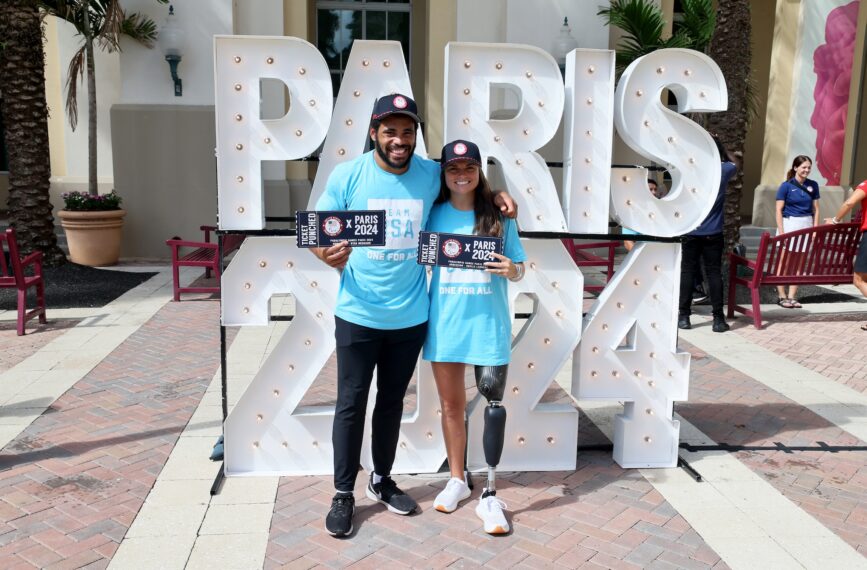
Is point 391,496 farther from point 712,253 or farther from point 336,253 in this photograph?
point 712,253

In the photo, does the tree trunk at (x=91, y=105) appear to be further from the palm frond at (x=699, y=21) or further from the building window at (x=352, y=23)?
the palm frond at (x=699, y=21)

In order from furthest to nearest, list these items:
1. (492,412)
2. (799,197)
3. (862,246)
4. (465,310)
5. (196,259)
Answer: (196,259) → (799,197) → (862,246) → (492,412) → (465,310)

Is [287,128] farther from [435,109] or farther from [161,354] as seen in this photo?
[435,109]

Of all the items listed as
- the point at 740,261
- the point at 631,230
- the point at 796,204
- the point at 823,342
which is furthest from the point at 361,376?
the point at 796,204

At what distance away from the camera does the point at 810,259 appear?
8.36 meters

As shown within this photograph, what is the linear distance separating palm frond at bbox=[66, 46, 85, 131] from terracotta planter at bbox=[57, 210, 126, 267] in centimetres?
214

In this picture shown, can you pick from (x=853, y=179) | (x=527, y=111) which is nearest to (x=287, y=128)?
(x=527, y=111)

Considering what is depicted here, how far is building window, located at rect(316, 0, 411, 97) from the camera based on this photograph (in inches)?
539

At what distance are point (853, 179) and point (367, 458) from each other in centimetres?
1552

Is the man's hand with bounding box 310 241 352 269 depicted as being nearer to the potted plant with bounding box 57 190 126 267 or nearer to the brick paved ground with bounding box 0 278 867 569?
the brick paved ground with bounding box 0 278 867 569

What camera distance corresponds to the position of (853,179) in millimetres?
16547

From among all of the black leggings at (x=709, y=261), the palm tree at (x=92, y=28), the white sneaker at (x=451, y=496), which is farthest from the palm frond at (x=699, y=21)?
the white sneaker at (x=451, y=496)

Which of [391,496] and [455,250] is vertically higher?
[455,250]

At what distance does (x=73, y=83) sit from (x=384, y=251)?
1036 centimetres
